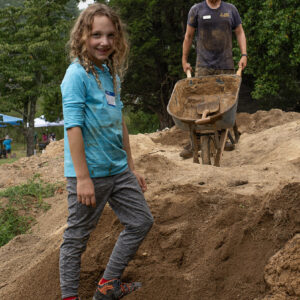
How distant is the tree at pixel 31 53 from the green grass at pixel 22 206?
10.8 m

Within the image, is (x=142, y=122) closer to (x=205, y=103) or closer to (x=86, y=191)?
(x=205, y=103)

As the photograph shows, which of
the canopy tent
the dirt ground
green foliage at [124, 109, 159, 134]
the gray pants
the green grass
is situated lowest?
green foliage at [124, 109, 159, 134]

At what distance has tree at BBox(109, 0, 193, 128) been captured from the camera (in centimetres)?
1745

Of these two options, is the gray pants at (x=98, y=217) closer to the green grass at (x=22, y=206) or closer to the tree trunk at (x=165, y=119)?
the green grass at (x=22, y=206)

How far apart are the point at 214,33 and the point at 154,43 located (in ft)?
38.8

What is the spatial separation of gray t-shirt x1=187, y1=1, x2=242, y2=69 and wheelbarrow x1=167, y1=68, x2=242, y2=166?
35 cm

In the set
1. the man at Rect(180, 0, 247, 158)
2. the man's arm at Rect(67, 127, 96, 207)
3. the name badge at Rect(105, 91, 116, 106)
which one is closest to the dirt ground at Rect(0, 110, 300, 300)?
the man's arm at Rect(67, 127, 96, 207)

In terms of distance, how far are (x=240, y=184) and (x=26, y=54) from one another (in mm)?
14081

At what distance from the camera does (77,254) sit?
88.2 inches

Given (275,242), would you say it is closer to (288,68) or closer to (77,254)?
(77,254)

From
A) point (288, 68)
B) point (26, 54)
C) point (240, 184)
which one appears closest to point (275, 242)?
point (240, 184)

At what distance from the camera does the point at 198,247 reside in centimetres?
288

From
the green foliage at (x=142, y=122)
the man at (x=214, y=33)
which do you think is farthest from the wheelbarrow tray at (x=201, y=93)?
the green foliage at (x=142, y=122)

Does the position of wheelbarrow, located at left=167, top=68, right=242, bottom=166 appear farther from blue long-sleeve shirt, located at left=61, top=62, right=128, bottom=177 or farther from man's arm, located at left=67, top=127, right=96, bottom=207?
man's arm, located at left=67, top=127, right=96, bottom=207
